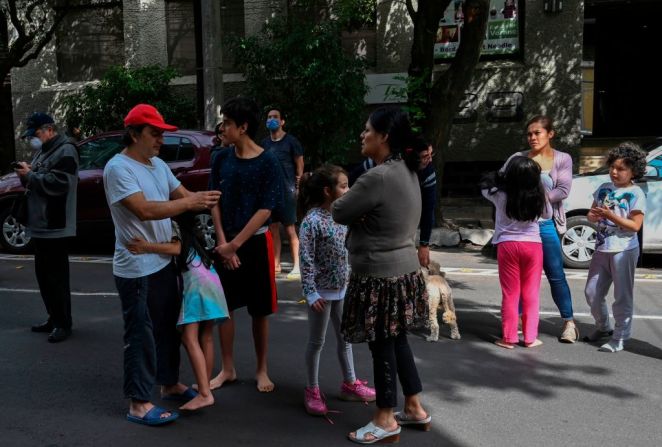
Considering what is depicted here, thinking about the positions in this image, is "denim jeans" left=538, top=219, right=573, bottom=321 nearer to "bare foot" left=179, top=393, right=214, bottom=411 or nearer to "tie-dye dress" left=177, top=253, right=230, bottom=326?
"tie-dye dress" left=177, top=253, right=230, bottom=326

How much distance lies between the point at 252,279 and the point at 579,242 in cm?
592

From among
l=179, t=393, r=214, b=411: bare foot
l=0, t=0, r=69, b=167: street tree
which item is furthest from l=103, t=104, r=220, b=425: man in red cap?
l=0, t=0, r=69, b=167: street tree

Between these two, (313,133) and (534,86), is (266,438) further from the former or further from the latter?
(534,86)

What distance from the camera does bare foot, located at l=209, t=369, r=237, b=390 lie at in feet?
16.0

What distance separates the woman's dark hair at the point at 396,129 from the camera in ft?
12.9

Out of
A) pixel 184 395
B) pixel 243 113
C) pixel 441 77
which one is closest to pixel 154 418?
pixel 184 395

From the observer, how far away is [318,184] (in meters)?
4.44

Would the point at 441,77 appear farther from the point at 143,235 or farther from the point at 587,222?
the point at 143,235

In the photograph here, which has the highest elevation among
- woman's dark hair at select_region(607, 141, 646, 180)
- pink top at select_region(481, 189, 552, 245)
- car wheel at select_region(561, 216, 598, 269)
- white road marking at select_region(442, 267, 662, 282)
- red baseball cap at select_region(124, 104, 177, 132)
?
red baseball cap at select_region(124, 104, 177, 132)

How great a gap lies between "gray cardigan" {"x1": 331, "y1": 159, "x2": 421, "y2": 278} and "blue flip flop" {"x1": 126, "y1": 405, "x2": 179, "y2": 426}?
1423mm

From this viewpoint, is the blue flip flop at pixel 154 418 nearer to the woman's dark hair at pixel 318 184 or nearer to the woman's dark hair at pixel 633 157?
the woman's dark hair at pixel 318 184

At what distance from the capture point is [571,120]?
1433 centimetres

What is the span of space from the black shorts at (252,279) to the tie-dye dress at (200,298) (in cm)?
25

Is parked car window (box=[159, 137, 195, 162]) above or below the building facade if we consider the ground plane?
below
